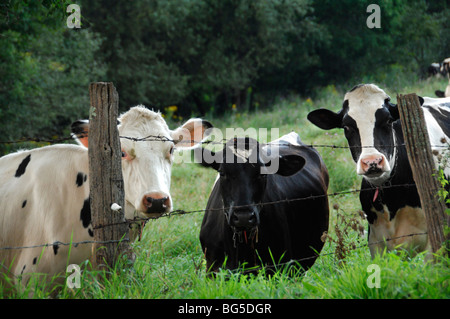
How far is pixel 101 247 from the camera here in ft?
12.2

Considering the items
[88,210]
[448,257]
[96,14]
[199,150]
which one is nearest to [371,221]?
[448,257]

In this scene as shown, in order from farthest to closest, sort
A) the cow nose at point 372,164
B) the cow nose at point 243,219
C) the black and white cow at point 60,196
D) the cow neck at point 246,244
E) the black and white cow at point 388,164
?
the black and white cow at point 388,164
the cow neck at point 246,244
the cow nose at point 372,164
the cow nose at point 243,219
the black and white cow at point 60,196

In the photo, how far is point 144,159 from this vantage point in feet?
14.4

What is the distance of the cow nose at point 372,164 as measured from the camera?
471 centimetres

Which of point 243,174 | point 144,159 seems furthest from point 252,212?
point 144,159

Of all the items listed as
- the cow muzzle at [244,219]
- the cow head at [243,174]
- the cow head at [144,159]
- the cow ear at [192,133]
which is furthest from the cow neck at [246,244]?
the cow ear at [192,133]

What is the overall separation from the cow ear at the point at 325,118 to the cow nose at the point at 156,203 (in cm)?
211

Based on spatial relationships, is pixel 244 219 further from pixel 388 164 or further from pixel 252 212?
pixel 388 164

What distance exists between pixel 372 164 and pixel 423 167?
1.91 feet

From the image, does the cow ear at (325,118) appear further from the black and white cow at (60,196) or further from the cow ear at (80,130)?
the cow ear at (80,130)

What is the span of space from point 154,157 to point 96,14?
2217 cm

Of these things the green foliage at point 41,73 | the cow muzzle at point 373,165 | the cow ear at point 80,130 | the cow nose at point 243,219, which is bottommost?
the cow nose at point 243,219

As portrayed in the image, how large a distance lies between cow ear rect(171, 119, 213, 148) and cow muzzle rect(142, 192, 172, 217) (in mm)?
958
